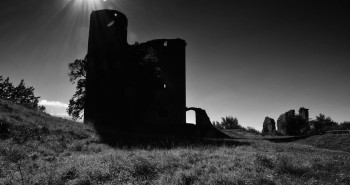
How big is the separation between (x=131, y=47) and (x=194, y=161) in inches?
875

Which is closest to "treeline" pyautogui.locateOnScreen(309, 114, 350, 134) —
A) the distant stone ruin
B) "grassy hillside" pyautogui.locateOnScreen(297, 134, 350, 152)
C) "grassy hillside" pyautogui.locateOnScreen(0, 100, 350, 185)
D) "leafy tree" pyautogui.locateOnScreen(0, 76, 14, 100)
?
"grassy hillside" pyautogui.locateOnScreen(297, 134, 350, 152)

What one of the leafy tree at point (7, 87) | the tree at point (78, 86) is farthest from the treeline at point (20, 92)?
the tree at point (78, 86)

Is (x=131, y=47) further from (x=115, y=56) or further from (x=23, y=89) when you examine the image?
(x=23, y=89)

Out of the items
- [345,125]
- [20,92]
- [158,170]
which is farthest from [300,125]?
[20,92]

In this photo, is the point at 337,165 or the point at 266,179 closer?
the point at 266,179

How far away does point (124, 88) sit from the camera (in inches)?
960

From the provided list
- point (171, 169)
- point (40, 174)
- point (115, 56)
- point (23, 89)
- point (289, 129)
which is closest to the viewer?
point (40, 174)

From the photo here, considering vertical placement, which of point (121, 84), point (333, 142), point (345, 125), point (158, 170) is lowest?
point (333, 142)

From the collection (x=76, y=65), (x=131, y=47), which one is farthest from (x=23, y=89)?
(x=131, y=47)

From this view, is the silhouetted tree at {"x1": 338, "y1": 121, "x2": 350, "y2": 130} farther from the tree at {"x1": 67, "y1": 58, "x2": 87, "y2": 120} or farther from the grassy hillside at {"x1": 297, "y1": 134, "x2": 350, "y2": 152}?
the tree at {"x1": 67, "y1": 58, "x2": 87, "y2": 120}

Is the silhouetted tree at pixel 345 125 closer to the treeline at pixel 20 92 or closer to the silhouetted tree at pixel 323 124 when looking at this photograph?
the silhouetted tree at pixel 323 124

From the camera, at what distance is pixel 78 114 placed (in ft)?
89.9

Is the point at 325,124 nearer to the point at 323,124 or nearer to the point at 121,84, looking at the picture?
the point at 323,124

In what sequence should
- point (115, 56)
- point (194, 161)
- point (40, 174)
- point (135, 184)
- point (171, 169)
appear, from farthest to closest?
1. point (115, 56)
2. point (194, 161)
3. point (171, 169)
4. point (40, 174)
5. point (135, 184)
